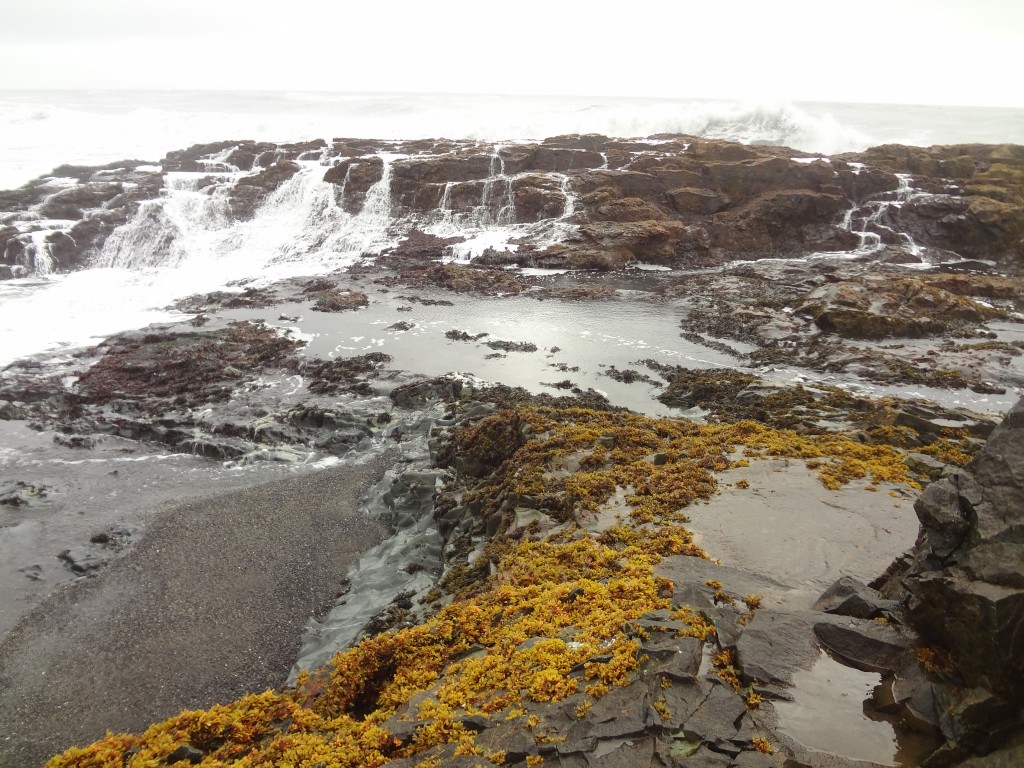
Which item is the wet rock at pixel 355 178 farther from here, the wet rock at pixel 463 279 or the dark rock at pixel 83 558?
the dark rock at pixel 83 558

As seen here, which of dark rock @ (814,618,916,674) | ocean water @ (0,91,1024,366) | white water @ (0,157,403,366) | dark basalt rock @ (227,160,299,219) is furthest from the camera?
dark basalt rock @ (227,160,299,219)

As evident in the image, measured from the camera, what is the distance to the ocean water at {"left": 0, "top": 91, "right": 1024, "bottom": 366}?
29.6m

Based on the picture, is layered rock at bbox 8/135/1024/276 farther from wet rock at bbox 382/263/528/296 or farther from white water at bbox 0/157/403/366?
wet rock at bbox 382/263/528/296

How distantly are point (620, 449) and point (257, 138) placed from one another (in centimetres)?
7042

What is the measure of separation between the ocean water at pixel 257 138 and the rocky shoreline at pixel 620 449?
6.47ft

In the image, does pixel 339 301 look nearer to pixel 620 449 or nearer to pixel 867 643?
pixel 620 449

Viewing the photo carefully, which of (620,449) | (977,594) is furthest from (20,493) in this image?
(977,594)

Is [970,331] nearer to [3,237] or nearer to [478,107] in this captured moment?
[3,237]

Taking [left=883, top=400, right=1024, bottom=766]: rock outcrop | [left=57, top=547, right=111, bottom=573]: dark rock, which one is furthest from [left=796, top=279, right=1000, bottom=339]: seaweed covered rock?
[left=57, top=547, right=111, bottom=573]: dark rock

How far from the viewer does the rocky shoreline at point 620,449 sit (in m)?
5.75

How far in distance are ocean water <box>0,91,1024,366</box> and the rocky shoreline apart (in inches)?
77.7

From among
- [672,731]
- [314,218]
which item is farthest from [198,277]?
[672,731]

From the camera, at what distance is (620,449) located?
1373 centimetres

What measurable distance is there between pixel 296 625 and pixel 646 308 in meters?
22.7
